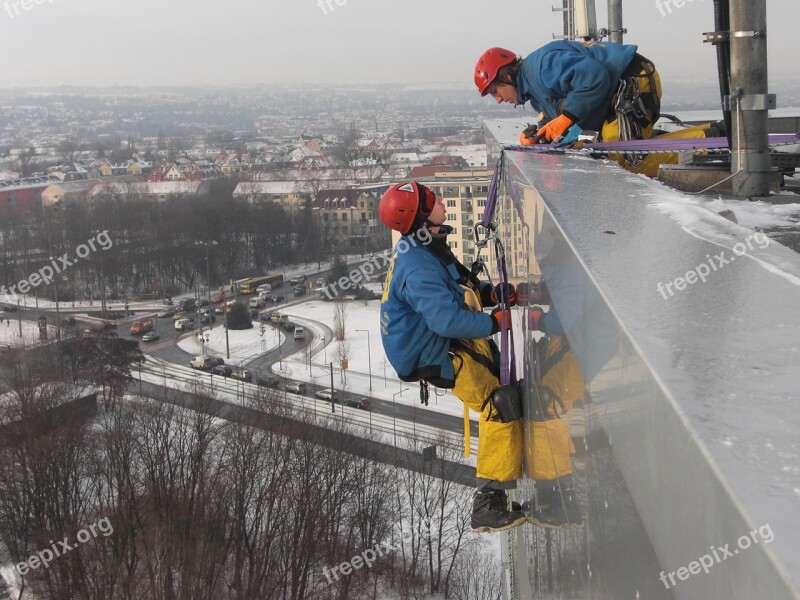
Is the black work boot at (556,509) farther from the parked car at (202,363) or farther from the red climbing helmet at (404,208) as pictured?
the parked car at (202,363)

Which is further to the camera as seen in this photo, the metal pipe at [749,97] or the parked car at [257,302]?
the parked car at [257,302]

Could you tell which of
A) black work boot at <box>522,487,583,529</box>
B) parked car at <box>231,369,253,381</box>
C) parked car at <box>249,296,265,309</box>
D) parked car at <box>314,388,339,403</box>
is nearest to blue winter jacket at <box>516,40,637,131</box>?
black work boot at <box>522,487,583,529</box>

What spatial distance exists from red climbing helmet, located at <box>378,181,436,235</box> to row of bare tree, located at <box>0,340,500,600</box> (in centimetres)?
1520

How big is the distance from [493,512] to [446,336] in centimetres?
67

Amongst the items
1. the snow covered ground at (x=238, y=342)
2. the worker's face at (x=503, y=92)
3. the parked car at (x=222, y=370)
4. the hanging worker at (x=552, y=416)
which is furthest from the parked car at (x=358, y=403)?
the hanging worker at (x=552, y=416)

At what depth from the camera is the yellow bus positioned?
46.7 m

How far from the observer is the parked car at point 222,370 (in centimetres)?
3162

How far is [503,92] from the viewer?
171 inches

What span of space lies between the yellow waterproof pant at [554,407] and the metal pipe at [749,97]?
3.32 feet

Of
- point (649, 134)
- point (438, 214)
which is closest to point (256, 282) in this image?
point (649, 134)

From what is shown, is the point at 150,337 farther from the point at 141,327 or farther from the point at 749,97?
the point at 749,97

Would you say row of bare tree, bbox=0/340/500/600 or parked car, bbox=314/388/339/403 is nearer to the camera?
row of bare tree, bbox=0/340/500/600

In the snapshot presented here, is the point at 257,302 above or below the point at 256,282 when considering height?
below

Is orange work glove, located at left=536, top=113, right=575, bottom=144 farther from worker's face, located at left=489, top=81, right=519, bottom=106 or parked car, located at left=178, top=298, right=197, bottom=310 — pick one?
parked car, located at left=178, top=298, right=197, bottom=310
